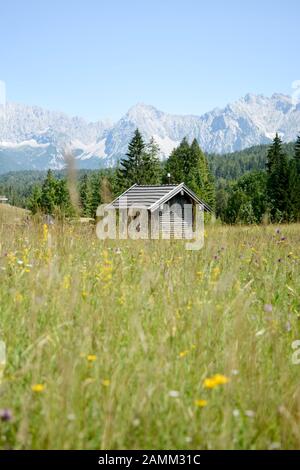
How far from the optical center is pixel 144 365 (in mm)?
2070

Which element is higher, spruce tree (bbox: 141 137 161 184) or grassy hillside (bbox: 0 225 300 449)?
spruce tree (bbox: 141 137 161 184)

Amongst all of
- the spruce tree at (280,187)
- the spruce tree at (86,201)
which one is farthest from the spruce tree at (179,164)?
the spruce tree at (280,187)

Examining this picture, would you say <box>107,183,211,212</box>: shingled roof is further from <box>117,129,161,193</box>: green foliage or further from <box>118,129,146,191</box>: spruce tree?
<box>117,129,161,193</box>: green foliage

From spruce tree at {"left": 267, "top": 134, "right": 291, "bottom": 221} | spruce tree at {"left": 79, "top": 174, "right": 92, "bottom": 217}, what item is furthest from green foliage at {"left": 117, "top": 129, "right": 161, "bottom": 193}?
spruce tree at {"left": 267, "top": 134, "right": 291, "bottom": 221}

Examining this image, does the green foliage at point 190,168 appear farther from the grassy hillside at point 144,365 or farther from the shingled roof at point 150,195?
the grassy hillside at point 144,365

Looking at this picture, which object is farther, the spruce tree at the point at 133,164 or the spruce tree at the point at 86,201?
the spruce tree at the point at 133,164

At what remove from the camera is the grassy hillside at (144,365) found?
1799mm

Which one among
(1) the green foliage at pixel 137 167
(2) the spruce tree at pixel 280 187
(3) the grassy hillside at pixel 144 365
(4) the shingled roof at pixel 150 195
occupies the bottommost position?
(3) the grassy hillside at pixel 144 365

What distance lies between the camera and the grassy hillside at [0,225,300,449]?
1799 mm

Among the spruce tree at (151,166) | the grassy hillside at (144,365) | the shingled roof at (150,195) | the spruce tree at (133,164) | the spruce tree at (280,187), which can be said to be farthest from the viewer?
the spruce tree at (151,166)

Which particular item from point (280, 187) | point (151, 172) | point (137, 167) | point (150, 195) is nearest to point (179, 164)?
point (151, 172)
